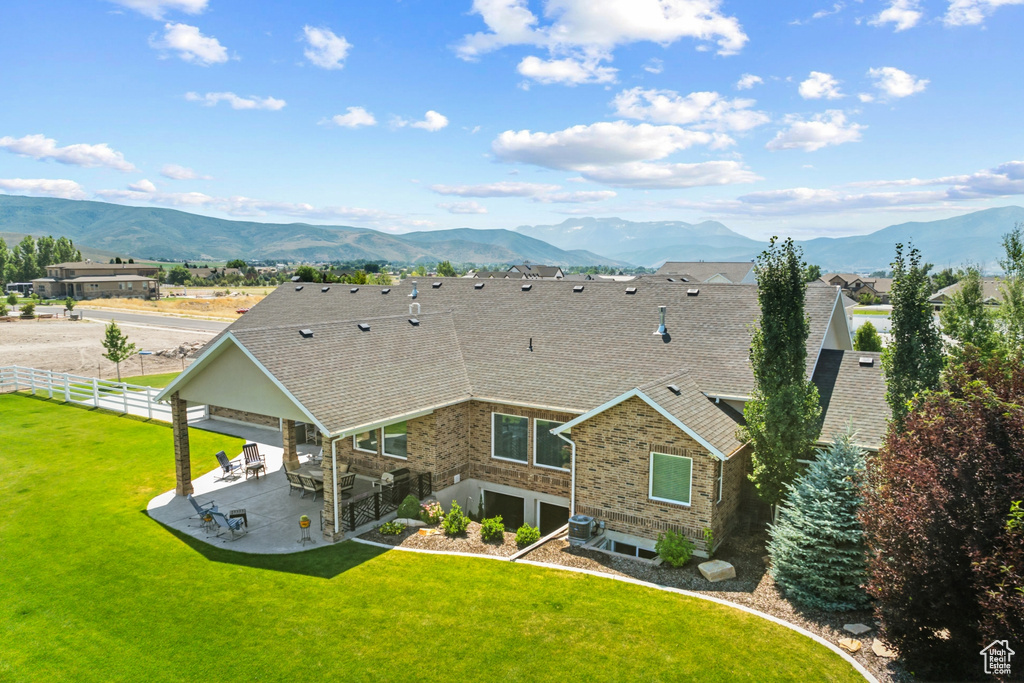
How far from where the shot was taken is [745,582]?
1297cm

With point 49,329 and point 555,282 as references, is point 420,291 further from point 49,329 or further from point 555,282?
point 49,329

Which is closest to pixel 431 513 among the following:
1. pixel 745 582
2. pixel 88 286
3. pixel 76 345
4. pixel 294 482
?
pixel 294 482

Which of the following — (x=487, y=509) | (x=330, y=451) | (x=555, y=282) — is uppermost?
(x=555, y=282)

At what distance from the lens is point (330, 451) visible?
14.5m

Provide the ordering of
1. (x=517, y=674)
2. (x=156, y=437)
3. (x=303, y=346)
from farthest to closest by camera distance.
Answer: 1. (x=156, y=437)
2. (x=303, y=346)
3. (x=517, y=674)

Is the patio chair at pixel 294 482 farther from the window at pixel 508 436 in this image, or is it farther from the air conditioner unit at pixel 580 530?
the air conditioner unit at pixel 580 530

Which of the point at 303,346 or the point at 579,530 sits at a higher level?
the point at 303,346

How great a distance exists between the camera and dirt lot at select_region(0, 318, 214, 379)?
42.0 metres

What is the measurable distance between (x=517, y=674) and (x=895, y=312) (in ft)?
40.9

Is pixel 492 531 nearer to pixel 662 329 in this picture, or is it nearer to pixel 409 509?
pixel 409 509

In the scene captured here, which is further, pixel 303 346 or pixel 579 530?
pixel 303 346

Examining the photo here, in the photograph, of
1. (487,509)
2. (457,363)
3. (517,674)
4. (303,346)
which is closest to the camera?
(517,674)

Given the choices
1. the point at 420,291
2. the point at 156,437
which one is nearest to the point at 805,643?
the point at 420,291

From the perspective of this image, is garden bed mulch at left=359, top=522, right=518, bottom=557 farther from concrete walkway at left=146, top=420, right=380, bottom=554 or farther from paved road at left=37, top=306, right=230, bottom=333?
paved road at left=37, top=306, right=230, bottom=333
